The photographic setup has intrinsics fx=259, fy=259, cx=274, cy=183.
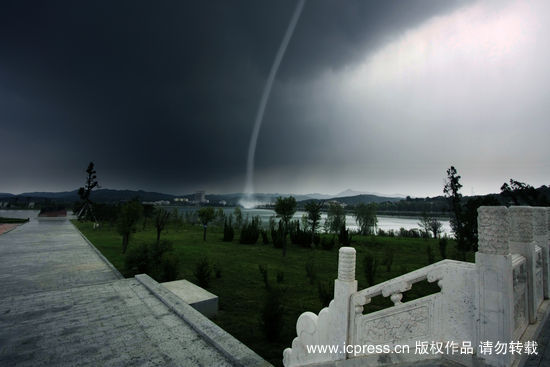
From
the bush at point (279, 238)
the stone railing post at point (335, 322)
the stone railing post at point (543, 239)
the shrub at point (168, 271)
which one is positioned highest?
the stone railing post at point (543, 239)

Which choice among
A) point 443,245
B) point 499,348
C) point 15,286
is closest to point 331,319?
point 499,348

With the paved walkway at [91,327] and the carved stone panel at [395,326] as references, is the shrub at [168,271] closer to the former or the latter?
the paved walkway at [91,327]

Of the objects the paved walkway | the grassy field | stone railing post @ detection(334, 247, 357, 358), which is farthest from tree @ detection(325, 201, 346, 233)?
stone railing post @ detection(334, 247, 357, 358)

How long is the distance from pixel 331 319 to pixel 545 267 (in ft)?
12.5

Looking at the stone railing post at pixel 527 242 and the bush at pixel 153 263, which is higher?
the stone railing post at pixel 527 242

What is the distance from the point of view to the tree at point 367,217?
3509 cm

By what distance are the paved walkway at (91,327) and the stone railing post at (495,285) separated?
3173 mm

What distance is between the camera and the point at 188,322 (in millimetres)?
4945

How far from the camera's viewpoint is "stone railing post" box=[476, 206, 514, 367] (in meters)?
2.21

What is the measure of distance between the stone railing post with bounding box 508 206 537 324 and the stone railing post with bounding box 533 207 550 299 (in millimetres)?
767

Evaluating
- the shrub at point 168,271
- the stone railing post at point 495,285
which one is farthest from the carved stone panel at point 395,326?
the shrub at point 168,271

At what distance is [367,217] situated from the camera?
35.8 metres

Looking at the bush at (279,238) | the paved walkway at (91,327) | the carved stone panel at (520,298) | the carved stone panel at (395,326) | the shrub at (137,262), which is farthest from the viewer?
the bush at (279,238)

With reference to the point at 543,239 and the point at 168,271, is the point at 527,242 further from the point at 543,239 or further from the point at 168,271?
the point at 168,271
